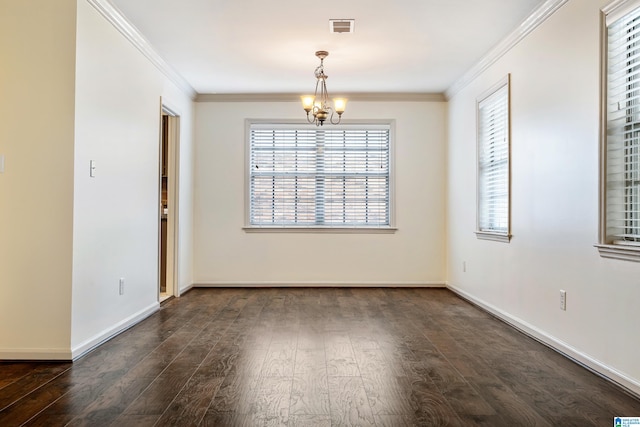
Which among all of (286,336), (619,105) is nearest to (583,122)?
(619,105)

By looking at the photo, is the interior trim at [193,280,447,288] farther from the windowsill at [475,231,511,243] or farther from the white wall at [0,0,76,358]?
the white wall at [0,0,76,358]

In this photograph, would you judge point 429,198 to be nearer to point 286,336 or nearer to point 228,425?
point 286,336

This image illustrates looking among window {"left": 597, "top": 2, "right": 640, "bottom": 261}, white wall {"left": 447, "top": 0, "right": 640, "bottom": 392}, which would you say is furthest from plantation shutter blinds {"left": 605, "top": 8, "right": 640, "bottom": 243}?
white wall {"left": 447, "top": 0, "right": 640, "bottom": 392}

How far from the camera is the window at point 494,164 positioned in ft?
13.8

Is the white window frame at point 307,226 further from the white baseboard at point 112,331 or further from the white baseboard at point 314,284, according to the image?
the white baseboard at point 112,331

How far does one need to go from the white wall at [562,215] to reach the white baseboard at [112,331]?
125 inches

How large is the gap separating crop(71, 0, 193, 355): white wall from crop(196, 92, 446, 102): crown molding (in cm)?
135

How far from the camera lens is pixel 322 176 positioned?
6141 millimetres

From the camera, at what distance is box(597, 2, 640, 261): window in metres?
2.54

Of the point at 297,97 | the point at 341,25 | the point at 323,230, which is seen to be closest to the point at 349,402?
the point at 341,25

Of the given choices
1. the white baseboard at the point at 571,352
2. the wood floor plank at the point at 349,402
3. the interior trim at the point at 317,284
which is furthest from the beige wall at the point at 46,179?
the white baseboard at the point at 571,352

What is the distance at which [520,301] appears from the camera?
12.5 feet

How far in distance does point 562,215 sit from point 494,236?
1.20 meters

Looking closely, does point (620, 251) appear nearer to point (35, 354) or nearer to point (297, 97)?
point (35, 354)
